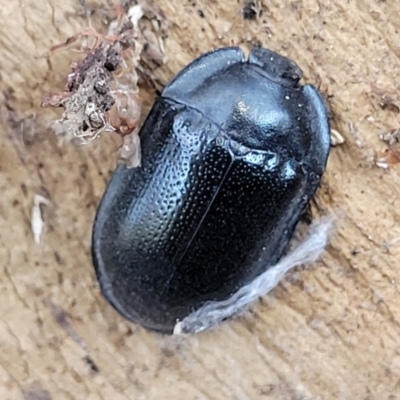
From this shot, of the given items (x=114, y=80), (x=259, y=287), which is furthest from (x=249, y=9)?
(x=259, y=287)

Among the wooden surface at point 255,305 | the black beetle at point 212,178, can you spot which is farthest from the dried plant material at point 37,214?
the black beetle at point 212,178

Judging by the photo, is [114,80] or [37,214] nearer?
[114,80]

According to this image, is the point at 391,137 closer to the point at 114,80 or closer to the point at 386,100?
the point at 386,100

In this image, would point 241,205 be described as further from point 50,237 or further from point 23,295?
point 23,295

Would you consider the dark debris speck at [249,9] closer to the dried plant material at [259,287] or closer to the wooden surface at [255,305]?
the wooden surface at [255,305]

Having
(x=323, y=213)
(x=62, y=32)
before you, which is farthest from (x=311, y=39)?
(x=62, y=32)

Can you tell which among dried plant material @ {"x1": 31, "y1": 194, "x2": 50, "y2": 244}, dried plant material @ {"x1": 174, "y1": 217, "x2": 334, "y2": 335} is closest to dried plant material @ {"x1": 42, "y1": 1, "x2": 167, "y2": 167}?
dried plant material @ {"x1": 31, "y1": 194, "x2": 50, "y2": 244}
